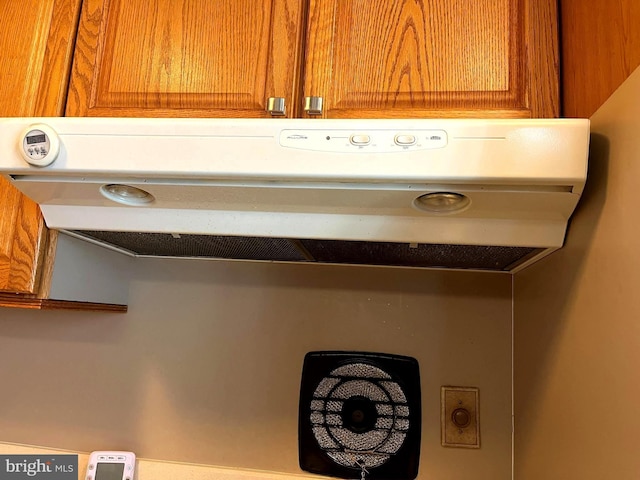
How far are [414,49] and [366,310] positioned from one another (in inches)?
21.8

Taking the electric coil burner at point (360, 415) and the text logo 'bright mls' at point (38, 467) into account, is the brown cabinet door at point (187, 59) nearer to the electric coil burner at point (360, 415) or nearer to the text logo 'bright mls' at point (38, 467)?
the electric coil burner at point (360, 415)

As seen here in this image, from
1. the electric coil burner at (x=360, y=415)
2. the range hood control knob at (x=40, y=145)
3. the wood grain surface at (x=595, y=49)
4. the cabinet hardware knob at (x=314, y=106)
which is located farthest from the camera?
the electric coil burner at (x=360, y=415)

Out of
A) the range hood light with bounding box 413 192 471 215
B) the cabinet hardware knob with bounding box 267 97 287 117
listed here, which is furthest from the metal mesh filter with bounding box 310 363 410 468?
the cabinet hardware knob with bounding box 267 97 287 117

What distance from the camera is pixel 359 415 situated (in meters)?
1.05

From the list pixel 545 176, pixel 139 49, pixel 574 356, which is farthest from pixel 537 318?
pixel 139 49

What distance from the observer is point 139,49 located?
86 cm

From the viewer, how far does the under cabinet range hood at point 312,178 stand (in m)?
0.61

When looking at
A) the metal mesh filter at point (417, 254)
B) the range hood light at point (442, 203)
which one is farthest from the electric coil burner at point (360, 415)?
the range hood light at point (442, 203)

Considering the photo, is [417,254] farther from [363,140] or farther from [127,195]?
[127,195]

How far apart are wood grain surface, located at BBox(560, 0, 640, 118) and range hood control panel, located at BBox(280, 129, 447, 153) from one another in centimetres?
22

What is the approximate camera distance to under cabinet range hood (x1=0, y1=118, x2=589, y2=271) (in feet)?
2.01

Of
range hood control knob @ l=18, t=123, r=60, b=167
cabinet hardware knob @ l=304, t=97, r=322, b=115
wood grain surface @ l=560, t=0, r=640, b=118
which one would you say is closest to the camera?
wood grain surface @ l=560, t=0, r=640, b=118

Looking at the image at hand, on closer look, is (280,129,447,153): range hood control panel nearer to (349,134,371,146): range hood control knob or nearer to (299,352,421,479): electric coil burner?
(349,134,371,146): range hood control knob

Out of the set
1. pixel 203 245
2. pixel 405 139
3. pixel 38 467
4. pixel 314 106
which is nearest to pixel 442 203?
pixel 405 139
